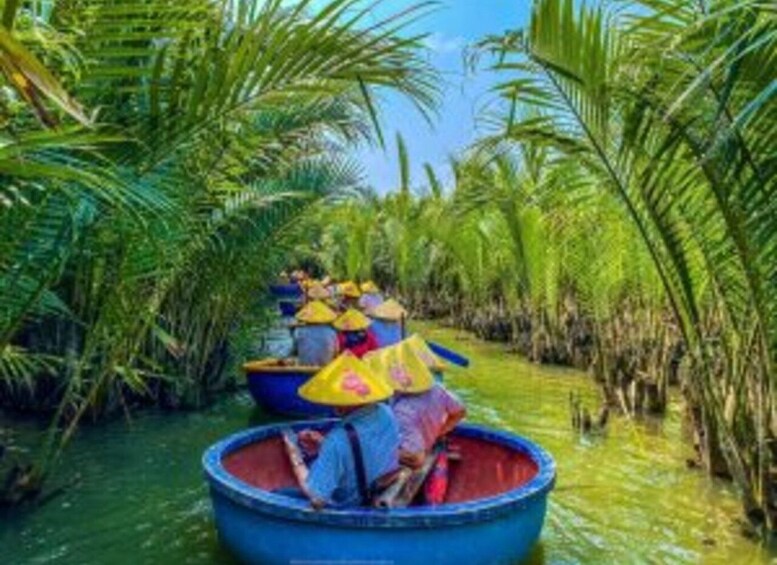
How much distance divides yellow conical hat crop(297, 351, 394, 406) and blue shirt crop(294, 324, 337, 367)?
5387 millimetres

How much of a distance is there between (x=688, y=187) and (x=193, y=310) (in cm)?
644

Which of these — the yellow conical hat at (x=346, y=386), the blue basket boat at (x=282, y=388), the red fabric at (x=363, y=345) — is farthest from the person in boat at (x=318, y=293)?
the yellow conical hat at (x=346, y=386)

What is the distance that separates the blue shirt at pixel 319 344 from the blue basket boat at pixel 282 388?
267mm

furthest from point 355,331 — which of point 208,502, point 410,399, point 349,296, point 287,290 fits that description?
point 287,290

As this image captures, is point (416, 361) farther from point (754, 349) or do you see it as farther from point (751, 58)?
point (751, 58)

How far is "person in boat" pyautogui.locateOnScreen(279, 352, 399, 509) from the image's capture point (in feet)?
17.8

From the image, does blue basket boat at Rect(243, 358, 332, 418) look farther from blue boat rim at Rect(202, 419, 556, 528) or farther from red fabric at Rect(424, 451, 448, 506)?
blue boat rim at Rect(202, 419, 556, 528)

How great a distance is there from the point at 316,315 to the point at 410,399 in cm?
483

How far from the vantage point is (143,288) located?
816 cm

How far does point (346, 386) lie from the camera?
5.47 meters

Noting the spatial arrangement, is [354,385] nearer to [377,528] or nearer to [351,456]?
[351,456]

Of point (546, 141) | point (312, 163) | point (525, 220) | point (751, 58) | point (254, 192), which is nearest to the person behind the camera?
point (751, 58)

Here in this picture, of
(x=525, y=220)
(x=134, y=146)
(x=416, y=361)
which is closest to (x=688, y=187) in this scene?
(x=416, y=361)

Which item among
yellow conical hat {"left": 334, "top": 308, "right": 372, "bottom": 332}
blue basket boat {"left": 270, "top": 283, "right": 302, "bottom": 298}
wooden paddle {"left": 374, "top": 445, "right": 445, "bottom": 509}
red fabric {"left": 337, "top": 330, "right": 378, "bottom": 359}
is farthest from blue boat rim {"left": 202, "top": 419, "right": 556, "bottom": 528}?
blue basket boat {"left": 270, "top": 283, "right": 302, "bottom": 298}
